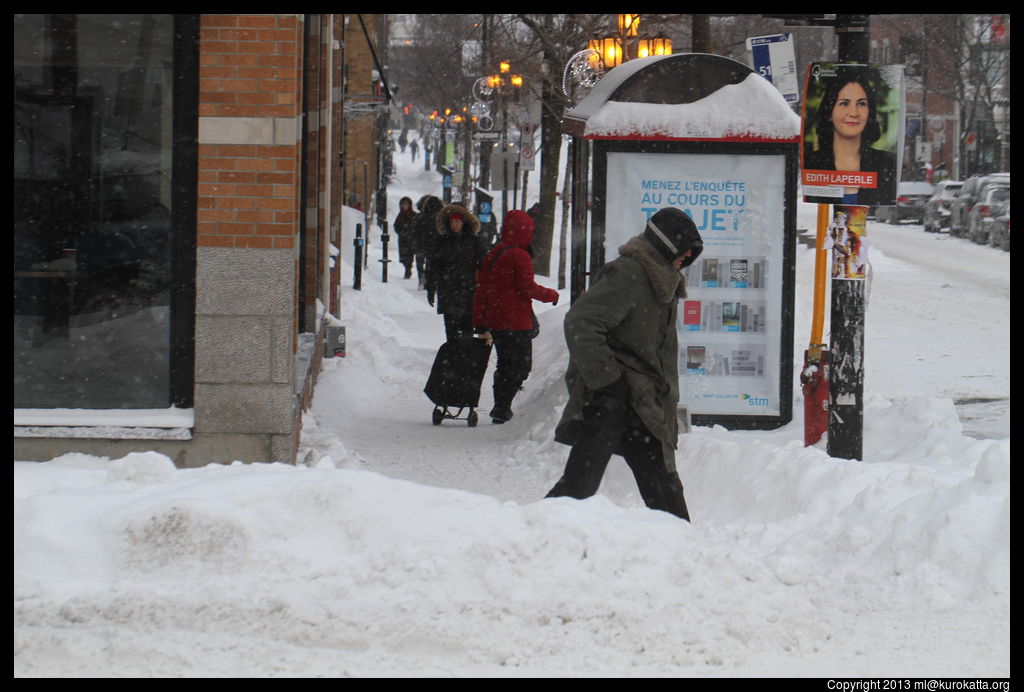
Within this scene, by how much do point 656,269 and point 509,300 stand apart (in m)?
4.33

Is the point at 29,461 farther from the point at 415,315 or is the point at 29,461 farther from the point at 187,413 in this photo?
the point at 415,315

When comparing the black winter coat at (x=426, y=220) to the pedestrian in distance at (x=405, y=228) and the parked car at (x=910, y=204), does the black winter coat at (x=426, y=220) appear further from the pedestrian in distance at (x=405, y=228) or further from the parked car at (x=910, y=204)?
the parked car at (x=910, y=204)

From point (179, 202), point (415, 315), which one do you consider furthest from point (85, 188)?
point (415, 315)

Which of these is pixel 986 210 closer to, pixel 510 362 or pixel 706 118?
pixel 510 362

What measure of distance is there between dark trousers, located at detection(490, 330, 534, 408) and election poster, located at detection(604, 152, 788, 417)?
1.48m

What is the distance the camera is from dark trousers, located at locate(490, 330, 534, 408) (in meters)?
10.4

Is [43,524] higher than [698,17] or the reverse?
the reverse

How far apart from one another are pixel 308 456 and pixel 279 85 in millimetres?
2413

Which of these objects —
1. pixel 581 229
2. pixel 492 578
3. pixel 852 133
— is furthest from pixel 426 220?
pixel 492 578

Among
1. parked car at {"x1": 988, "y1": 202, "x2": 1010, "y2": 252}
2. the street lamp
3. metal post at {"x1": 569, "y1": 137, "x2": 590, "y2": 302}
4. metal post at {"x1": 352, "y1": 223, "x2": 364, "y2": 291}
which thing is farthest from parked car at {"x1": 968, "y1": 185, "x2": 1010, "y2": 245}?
metal post at {"x1": 569, "y1": 137, "x2": 590, "y2": 302}

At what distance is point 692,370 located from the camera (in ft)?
30.7

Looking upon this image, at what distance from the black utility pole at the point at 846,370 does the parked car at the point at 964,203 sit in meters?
29.9

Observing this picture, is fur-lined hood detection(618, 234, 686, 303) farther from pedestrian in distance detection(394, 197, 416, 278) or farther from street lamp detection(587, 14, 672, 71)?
pedestrian in distance detection(394, 197, 416, 278)
